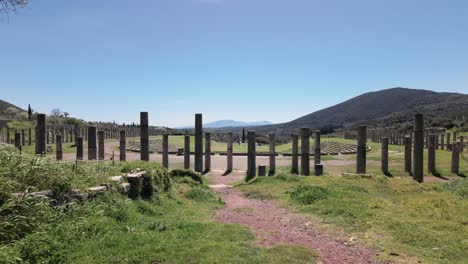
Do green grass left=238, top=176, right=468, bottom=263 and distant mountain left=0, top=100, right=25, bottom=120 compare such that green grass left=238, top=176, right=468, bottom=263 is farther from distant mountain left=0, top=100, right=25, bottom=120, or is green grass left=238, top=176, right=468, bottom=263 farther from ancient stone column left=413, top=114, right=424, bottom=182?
distant mountain left=0, top=100, right=25, bottom=120

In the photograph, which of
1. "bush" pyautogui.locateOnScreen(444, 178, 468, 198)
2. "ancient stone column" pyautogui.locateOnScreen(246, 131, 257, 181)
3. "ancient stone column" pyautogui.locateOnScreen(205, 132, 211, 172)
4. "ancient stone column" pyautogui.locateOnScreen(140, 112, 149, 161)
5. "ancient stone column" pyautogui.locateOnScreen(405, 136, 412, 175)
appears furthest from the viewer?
"ancient stone column" pyautogui.locateOnScreen(205, 132, 211, 172)

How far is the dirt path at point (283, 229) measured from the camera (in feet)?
25.0

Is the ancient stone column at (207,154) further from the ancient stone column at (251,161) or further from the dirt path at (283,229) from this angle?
the dirt path at (283,229)

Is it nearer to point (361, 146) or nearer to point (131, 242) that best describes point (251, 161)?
point (361, 146)

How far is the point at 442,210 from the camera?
35.6ft

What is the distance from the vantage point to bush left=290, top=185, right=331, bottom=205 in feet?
42.2

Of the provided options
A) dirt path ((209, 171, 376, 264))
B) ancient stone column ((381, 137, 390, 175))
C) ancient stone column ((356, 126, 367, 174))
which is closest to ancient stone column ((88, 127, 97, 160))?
dirt path ((209, 171, 376, 264))

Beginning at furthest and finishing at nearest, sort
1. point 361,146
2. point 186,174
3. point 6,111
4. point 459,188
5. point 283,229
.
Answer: point 6,111, point 361,146, point 186,174, point 459,188, point 283,229

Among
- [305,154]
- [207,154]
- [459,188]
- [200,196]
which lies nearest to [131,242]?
[200,196]

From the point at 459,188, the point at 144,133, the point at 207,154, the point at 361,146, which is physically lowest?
the point at 459,188

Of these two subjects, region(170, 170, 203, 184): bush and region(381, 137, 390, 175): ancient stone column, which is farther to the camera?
region(381, 137, 390, 175): ancient stone column

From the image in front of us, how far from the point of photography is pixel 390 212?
35.7 feet

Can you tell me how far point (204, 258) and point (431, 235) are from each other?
4.91 m

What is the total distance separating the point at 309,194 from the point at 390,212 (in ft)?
9.46
